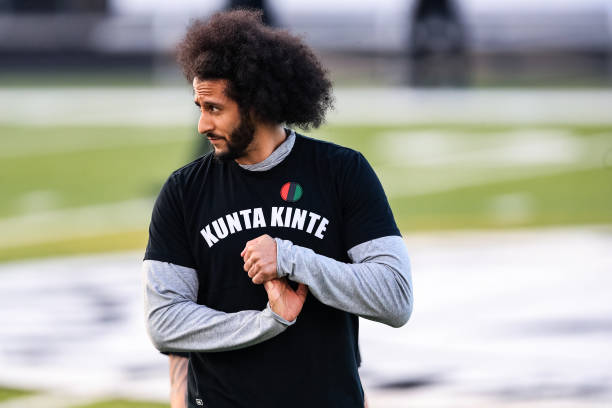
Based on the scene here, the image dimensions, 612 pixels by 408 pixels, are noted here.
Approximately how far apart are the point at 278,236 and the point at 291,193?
5.5 inches

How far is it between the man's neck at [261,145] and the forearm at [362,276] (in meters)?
0.31

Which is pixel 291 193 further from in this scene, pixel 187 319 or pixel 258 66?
pixel 187 319

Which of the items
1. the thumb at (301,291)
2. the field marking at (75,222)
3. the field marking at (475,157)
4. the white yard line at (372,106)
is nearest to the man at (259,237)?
the thumb at (301,291)

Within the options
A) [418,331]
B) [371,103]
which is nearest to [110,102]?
[371,103]

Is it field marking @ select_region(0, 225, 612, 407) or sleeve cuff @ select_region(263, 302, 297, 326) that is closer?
sleeve cuff @ select_region(263, 302, 297, 326)

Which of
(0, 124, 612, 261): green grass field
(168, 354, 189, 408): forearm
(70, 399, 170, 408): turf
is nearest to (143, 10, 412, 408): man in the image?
(168, 354, 189, 408): forearm

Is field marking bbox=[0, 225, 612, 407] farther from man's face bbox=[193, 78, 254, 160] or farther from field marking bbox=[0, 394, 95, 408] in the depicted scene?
man's face bbox=[193, 78, 254, 160]

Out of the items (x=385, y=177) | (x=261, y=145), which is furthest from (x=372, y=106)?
(x=261, y=145)

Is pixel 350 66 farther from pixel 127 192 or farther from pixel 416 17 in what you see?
pixel 127 192

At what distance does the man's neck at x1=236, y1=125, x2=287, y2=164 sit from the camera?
3453 mm

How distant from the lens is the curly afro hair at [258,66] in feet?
11.1

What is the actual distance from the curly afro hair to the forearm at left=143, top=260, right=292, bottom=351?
1.89 ft

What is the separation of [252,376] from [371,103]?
87.4ft

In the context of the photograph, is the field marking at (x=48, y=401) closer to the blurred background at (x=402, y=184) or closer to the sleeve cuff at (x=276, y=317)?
the blurred background at (x=402, y=184)
